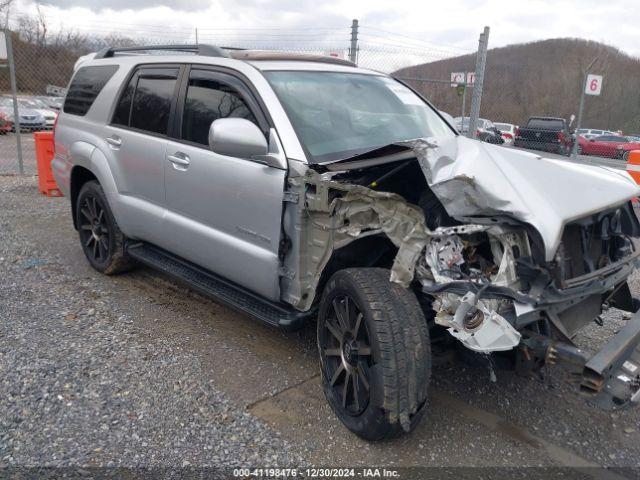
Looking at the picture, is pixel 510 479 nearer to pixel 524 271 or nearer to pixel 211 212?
pixel 524 271

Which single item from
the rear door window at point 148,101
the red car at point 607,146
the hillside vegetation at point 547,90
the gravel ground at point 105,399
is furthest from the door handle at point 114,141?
the red car at point 607,146

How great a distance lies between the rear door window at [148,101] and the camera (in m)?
4.21

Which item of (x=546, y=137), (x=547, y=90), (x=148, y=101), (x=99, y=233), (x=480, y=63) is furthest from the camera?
(x=547, y=90)

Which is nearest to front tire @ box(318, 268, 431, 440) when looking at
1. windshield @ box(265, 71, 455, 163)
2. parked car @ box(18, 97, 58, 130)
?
windshield @ box(265, 71, 455, 163)

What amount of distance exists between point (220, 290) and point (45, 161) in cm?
637

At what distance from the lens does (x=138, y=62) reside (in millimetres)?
4672

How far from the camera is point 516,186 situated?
252cm

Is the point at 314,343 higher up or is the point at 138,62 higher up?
the point at 138,62

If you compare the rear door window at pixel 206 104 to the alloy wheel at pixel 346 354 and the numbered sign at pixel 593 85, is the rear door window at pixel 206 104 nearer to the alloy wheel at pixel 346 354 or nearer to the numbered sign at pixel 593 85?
the alloy wheel at pixel 346 354

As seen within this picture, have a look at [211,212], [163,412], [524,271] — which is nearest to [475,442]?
[524,271]

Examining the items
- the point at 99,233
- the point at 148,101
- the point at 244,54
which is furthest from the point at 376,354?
the point at 99,233

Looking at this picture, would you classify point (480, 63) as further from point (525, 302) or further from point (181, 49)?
point (525, 302)

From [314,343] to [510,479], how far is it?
5.51ft

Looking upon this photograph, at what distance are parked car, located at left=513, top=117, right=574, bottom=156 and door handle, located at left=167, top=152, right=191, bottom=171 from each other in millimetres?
13788
